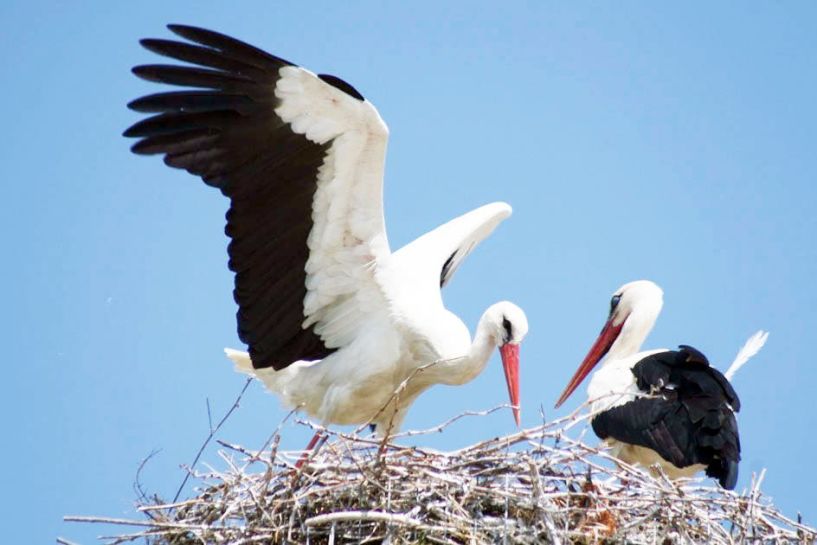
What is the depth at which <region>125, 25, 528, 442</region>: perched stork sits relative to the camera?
28.6ft

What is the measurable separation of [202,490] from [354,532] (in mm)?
973

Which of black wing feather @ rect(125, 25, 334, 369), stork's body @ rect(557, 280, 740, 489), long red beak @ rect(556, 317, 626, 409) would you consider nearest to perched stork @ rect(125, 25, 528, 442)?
black wing feather @ rect(125, 25, 334, 369)

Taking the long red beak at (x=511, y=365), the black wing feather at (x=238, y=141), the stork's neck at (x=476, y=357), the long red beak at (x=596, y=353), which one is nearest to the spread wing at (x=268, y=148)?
the black wing feather at (x=238, y=141)

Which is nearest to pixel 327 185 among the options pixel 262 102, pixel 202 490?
pixel 262 102

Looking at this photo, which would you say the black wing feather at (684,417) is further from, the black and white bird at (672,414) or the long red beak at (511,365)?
the long red beak at (511,365)

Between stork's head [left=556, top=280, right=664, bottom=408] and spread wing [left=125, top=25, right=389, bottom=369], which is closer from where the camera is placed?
A: spread wing [left=125, top=25, right=389, bottom=369]

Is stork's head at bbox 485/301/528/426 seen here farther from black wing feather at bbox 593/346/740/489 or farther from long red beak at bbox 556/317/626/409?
long red beak at bbox 556/317/626/409

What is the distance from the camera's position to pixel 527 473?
758 cm

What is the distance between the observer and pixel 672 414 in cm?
934

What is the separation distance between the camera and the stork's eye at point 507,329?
9359 millimetres

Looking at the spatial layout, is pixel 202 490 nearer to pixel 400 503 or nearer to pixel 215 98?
pixel 400 503

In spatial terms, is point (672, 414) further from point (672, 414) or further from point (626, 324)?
point (626, 324)

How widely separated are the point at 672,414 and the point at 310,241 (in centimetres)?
232

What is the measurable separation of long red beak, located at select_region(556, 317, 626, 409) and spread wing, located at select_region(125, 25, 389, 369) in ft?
8.01
